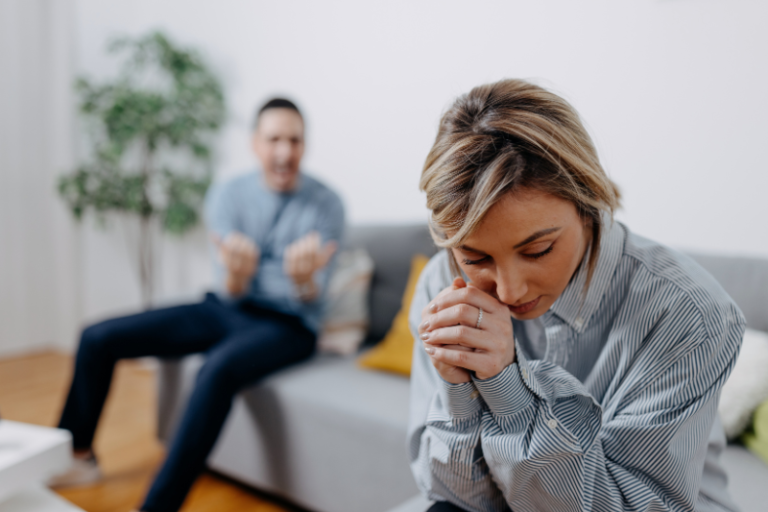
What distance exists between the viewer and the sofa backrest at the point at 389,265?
1.90 metres

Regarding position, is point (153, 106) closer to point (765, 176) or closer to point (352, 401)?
point (352, 401)

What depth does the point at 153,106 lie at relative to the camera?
2.55 m

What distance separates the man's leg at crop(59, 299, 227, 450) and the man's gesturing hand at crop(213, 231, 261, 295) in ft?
0.74

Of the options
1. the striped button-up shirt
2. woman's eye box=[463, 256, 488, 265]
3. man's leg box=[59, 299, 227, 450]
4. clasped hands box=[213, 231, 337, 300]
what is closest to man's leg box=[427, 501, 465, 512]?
the striped button-up shirt

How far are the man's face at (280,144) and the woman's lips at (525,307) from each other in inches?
50.5

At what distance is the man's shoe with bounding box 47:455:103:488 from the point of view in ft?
5.40

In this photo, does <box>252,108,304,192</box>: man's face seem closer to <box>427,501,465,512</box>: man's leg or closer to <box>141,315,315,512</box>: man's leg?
<box>141,315,315,512</box>: man's leg

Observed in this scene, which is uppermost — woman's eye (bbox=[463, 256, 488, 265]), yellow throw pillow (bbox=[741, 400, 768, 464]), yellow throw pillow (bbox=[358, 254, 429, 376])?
woman's eye (bbox=[463, 256, 488, 265])

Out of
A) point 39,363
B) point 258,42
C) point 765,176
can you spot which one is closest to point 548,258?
point 765,176

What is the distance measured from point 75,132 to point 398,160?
215cm

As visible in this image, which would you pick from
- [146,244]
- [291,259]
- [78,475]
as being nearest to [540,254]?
[291,259]

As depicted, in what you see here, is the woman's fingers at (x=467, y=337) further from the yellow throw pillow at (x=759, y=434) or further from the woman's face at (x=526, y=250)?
the yellow throw pillow at (x=759, y=434)

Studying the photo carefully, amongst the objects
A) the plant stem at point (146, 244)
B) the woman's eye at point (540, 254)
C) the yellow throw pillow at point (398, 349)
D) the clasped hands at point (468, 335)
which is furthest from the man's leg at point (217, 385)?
the plant stem at point (146, 244)

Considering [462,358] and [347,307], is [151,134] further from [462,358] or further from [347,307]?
[462,358]
